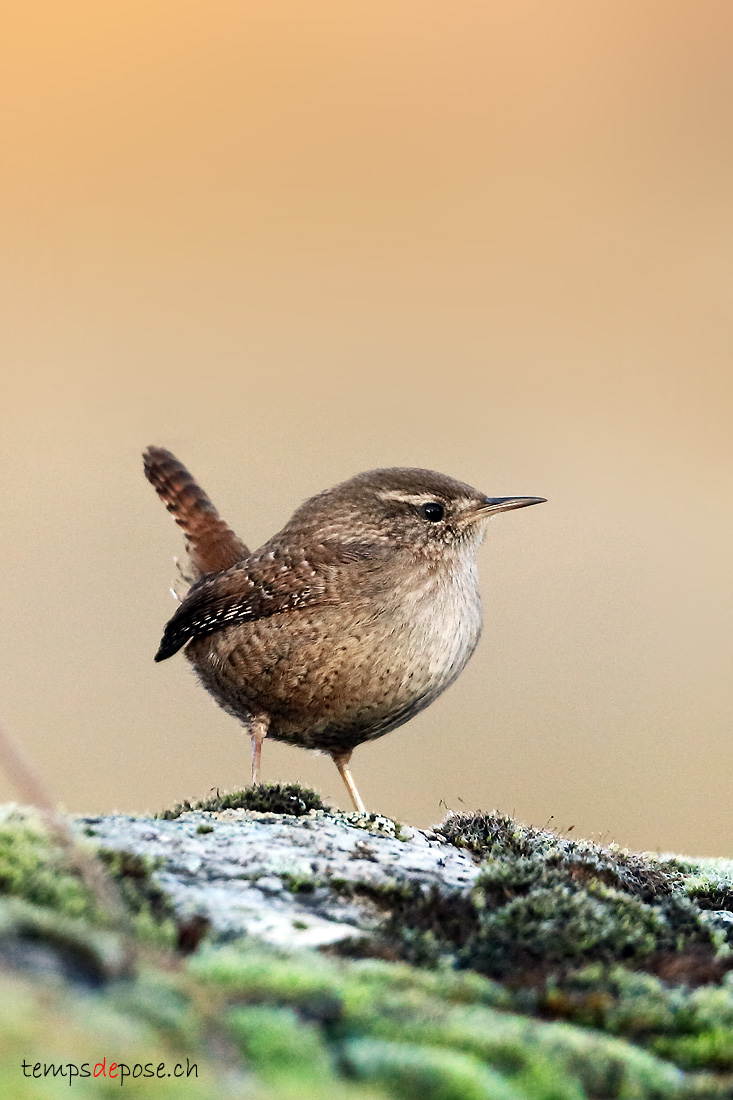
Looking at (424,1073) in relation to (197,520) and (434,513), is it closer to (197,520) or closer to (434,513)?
(434,513)

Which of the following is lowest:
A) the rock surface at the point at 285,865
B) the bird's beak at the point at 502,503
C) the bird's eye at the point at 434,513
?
the rock surface at the point at 285,865

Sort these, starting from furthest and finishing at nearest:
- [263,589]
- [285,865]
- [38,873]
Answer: [263,589] → [285,865] → [38,873]

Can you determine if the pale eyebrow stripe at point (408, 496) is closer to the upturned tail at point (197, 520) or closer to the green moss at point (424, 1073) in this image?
the upturned tail at point (197, 520)

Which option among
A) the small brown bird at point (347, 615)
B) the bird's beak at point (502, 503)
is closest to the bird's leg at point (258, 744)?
the small brown bird at point (347, 615)

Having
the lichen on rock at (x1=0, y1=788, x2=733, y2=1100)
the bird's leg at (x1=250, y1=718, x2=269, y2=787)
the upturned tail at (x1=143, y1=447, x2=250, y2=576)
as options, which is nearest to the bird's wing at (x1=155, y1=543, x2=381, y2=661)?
the bird's leg at (x1=250, y1=718, x2=269, y2=787)

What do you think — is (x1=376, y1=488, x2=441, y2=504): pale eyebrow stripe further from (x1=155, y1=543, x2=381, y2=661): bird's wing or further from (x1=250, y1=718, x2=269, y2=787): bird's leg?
(x1=250, y1=718, x2=269, y2=787): bird's leg

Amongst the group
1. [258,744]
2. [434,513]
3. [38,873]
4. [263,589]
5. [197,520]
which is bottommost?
[38,873]

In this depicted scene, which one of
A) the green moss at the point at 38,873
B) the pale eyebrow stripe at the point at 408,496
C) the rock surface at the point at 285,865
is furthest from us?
the pale eyebrow stripe at the point at 408,496

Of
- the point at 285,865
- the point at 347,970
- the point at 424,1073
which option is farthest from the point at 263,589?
the point at 424,1073
